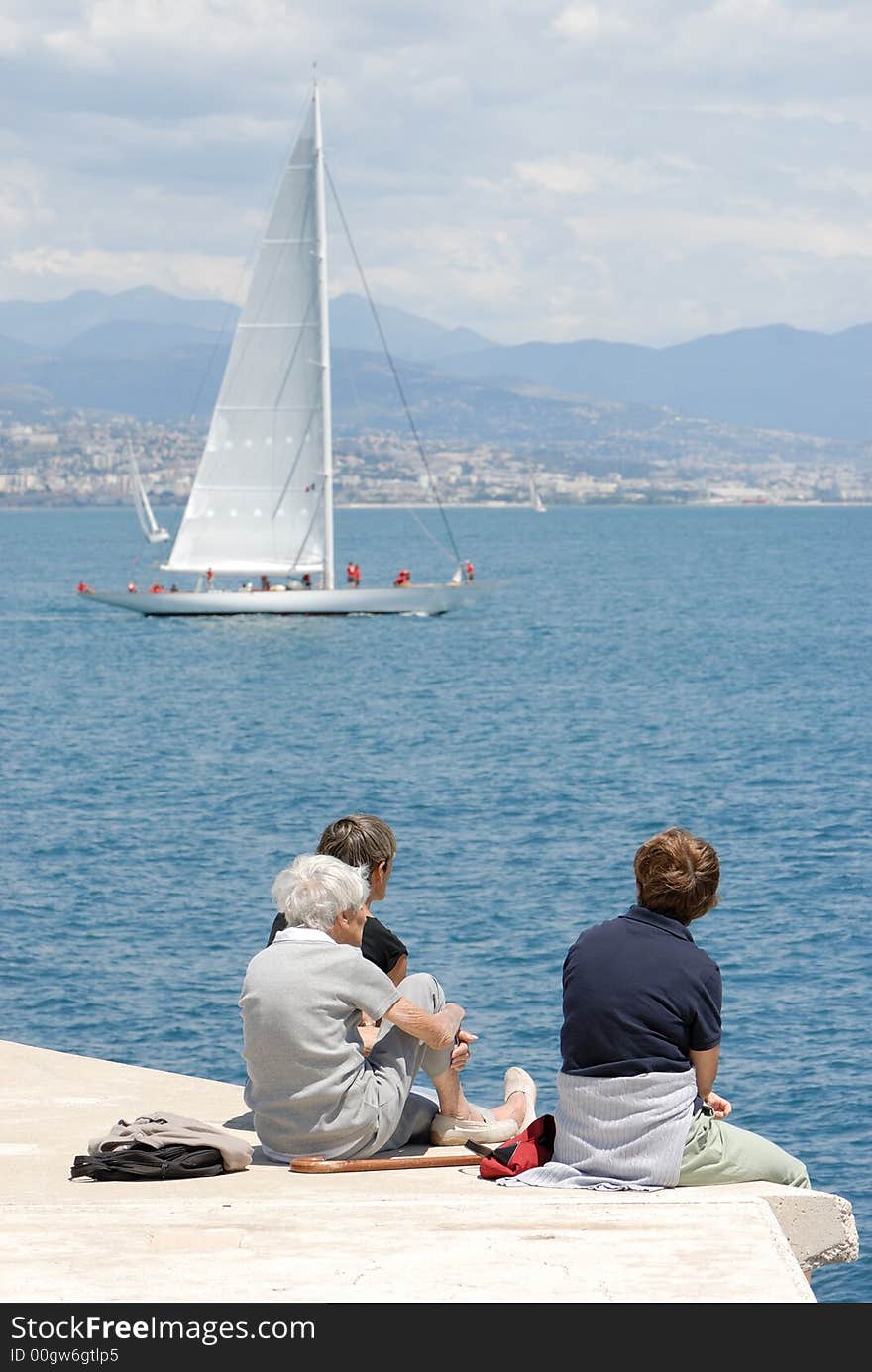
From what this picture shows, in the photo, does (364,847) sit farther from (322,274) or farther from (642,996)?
(322,274)

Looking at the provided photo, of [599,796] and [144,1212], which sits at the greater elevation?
[144,1212]

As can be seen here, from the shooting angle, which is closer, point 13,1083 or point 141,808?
point 13,1083

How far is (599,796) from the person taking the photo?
32.6 metres

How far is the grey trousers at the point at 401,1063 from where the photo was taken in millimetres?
7512

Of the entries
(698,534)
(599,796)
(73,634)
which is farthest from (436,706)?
(698,534)

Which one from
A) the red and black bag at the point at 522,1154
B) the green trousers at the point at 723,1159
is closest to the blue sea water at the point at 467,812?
the green trousers at the point at 723,1159

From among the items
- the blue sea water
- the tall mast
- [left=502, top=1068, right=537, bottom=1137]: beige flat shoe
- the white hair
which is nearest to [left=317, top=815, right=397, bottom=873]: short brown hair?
the white hair

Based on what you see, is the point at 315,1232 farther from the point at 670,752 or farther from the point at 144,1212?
the point at 670,752

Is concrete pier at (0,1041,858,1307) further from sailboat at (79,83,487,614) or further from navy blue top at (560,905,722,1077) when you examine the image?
sailboat at (79,83,487,614)

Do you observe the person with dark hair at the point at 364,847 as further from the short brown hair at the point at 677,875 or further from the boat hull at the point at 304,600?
the boat hull at the point at 304,600

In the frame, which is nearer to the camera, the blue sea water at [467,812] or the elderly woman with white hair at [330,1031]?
the elderly woman with white hair at [330,1031]

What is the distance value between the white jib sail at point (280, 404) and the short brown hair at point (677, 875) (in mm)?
56060

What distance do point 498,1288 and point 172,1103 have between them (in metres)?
3.92

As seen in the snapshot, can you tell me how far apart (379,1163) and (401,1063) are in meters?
0.42
